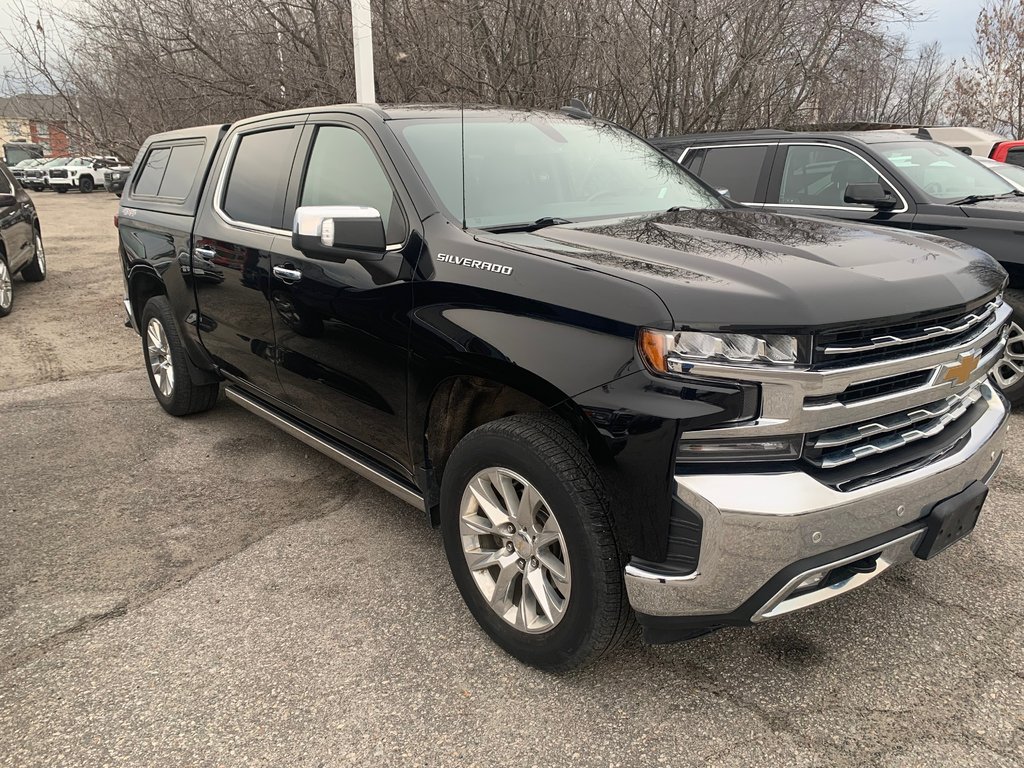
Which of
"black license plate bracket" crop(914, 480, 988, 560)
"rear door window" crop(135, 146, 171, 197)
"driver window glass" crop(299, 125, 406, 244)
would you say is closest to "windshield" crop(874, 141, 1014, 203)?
"black license plate bracket" crop(914, 480, 988, 560)

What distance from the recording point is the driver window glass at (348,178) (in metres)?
2.95

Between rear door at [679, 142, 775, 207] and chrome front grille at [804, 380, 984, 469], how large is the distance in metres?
4.06

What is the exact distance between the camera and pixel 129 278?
17.4ft

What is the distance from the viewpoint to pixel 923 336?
2.22m

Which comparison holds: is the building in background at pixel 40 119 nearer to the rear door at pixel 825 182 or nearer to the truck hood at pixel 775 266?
the rear door at pixel 825 182

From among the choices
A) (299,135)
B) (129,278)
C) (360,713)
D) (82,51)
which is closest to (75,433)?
(129,278)

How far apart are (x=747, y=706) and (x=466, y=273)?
162 centimetres

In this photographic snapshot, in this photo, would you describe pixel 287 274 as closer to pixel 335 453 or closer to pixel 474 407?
pixel 335 453

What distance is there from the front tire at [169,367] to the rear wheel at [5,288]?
4.42m

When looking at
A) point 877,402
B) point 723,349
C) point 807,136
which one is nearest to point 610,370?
point 723,349

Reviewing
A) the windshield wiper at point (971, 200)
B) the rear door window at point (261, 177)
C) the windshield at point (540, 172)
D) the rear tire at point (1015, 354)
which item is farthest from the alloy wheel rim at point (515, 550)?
the windshield wiper at point (971, 200)

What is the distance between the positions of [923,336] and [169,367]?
4.49m

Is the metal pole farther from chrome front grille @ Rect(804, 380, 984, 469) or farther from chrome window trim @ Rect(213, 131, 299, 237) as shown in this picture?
chrome front grille @ Rect(804, 380, 984, 469)

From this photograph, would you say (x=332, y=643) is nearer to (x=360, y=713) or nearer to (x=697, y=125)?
(x=360, y=713)
